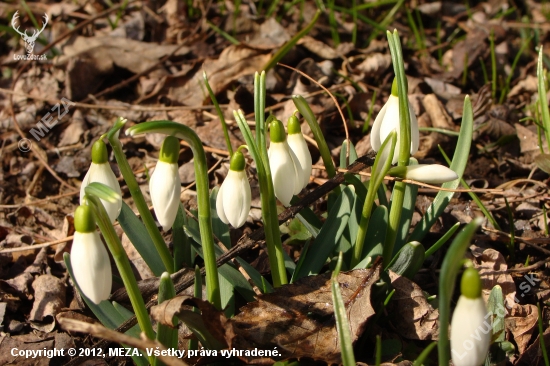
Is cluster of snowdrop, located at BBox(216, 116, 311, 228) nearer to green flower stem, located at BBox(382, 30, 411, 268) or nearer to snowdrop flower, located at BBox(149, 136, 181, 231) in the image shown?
snowdrop flower, located at BBox(149, 136, 181, 231)

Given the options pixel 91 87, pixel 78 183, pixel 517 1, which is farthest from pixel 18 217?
pixel 517 1

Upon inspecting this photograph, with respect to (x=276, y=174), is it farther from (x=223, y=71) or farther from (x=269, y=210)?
(x=223, y=71)

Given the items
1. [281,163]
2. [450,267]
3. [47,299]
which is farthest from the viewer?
[47,299]

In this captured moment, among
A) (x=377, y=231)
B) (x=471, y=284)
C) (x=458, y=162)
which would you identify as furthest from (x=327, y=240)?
(x=471, y=284)

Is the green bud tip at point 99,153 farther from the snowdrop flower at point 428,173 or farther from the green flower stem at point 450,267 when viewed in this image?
the green flower stem at point 450,267

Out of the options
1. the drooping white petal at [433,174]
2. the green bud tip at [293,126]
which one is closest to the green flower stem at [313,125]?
the green bud tip at [293,126]

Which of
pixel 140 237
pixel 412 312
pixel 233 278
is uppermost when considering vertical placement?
pixel 140 237
